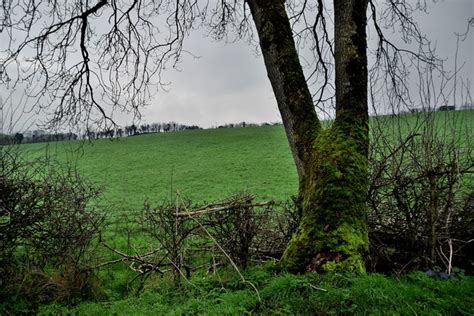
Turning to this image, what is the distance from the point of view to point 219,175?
29672 mm

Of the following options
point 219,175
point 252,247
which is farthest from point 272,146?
point 252,247

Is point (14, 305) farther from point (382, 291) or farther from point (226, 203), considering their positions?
point (382, 291)

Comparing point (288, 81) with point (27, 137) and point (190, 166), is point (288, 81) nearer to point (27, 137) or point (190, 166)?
point (27, 137)

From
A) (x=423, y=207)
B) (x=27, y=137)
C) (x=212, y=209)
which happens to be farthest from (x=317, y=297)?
(x=27, y=137)

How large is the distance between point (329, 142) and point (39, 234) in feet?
17.3

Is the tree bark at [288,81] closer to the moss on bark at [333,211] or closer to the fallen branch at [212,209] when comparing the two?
the moss on bark at [333,211]

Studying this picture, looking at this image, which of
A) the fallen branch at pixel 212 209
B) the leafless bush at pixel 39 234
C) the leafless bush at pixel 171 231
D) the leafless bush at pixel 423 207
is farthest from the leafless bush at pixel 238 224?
the leafless bush at pixel 39 234

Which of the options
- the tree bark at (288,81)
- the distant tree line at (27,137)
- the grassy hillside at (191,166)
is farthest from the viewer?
the grassy hillside at (191,166)

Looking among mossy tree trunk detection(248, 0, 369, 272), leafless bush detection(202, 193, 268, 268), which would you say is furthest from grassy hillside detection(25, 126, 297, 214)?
mossy tree trunk detection(248, 0, 369, 272)

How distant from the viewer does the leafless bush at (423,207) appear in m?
5.32

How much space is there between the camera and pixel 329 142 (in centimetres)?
528

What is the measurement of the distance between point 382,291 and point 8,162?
6.30 metres

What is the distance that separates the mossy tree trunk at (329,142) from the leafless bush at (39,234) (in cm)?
366

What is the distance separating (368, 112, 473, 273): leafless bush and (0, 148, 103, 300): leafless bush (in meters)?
4.76
